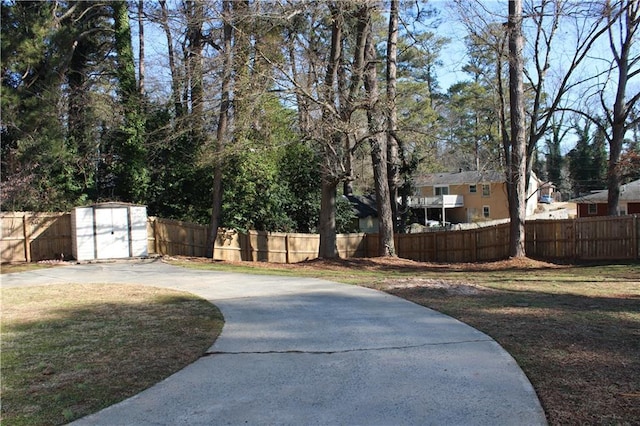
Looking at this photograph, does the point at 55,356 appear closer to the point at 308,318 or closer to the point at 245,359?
the point at 245,359

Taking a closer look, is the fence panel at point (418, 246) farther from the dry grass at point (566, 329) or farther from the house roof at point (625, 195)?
the house roof at point (625, 195)

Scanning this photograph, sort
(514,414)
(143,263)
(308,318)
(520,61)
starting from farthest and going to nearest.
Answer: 1. (520,61)
2. (143,263)
3. (308,318)
4. (514,414)

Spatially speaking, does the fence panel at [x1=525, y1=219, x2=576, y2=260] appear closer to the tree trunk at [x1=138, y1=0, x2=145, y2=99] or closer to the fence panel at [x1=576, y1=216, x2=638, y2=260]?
the fence panel at [x1=576, y1=216, x2=638, y2=260]

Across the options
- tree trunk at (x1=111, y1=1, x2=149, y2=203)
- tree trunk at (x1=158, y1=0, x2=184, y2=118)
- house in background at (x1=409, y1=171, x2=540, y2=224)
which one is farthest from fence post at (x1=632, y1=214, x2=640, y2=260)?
house in background at (x1=409, y1=171, x2=540, y2=224)

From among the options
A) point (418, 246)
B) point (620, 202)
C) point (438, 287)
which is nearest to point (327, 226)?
point (418, 246)

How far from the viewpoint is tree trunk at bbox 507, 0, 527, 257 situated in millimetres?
19219

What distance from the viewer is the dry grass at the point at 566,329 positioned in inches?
168

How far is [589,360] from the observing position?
5352 mm

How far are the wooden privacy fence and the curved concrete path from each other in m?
12.6

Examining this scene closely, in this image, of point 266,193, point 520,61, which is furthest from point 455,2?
point 266,193

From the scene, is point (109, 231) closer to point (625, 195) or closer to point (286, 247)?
point (286, 247)

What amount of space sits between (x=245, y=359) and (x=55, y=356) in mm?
2295

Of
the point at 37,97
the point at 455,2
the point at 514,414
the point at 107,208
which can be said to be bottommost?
the point at 514,414

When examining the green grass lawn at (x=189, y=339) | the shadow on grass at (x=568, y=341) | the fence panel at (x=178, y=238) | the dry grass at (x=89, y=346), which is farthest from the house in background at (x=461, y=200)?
the dry grass at (x=89, y=346)
